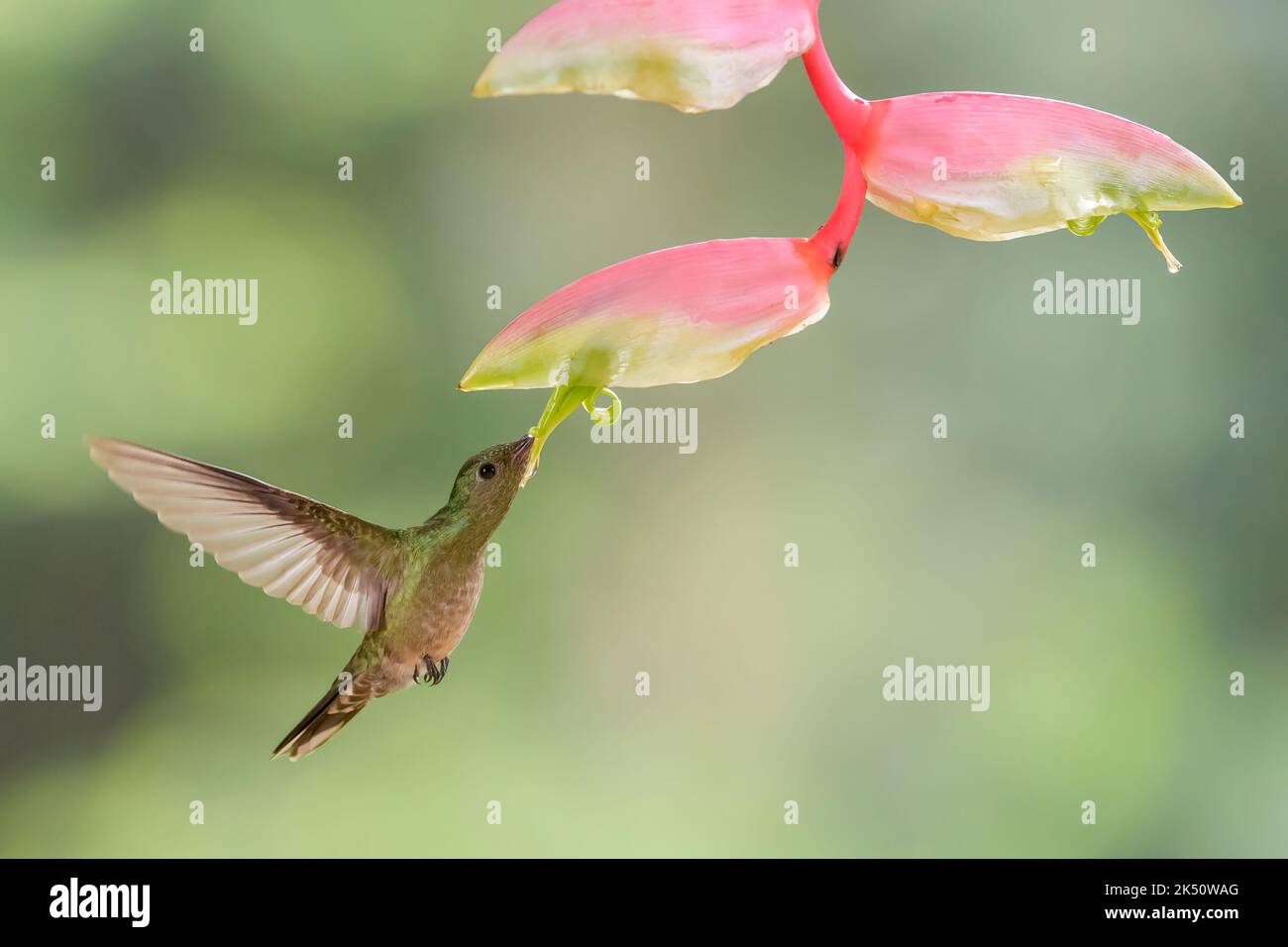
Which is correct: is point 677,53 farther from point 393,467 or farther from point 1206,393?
point 1206,393

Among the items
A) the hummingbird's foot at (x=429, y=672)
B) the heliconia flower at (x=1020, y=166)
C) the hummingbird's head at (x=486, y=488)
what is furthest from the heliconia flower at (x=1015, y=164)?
the hummingbird's foot at (x=429, y=672)

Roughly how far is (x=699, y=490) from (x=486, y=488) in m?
0.88

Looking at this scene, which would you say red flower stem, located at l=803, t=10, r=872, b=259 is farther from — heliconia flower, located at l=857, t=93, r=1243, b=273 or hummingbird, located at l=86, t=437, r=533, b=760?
hummingbird, located at l=86, t=437, r=533, b=760

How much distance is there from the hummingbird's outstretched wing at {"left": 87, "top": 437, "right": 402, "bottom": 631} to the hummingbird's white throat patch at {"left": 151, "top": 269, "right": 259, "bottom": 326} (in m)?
0.83

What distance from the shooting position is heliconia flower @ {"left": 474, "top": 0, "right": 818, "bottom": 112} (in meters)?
0.23

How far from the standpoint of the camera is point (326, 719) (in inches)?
19.9

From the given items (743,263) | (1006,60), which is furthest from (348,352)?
(743,263)

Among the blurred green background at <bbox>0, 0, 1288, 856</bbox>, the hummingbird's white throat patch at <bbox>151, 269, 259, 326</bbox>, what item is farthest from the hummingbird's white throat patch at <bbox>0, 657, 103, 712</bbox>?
the hummingbird's white throat patch at <bbox>151, 269, 259, 326</bbox>

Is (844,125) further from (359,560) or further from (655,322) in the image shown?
(359,560)

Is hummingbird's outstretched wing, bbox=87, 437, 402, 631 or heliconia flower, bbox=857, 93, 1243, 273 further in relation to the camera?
hummingbird's outstretched wing, bbox=87, 437, 402, 631

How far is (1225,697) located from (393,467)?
0.93 m

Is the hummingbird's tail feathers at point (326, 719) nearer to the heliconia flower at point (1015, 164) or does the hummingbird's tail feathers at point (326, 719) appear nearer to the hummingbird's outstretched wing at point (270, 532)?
the hummingbird's outstretched wing at point (270, 532)

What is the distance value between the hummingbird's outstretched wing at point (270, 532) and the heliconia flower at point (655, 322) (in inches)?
6.0

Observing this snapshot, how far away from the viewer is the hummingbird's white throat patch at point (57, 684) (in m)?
1.26
